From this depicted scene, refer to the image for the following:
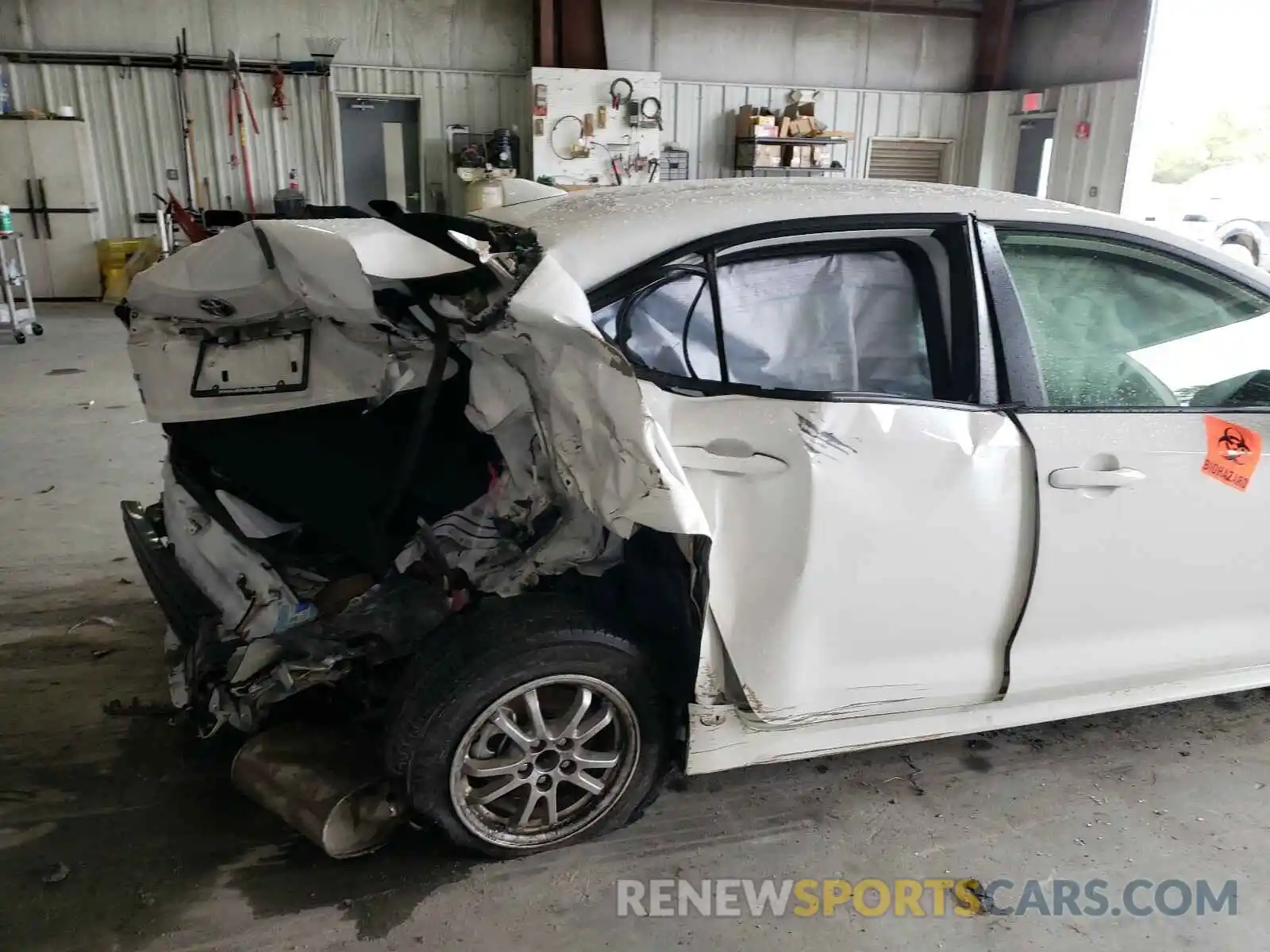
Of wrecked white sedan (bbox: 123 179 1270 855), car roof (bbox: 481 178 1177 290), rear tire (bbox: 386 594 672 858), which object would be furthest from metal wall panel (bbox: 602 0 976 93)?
rear tire (bbox: 386 594 672 858)

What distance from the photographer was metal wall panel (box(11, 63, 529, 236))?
380 inches

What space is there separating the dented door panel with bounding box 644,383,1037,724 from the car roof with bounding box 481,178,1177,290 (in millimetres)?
311

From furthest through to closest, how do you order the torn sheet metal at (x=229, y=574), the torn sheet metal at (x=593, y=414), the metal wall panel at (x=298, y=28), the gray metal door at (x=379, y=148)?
the gray metal door at (x=379, y=148) < the metal wall panel at (x=298, y=28) < the torn sheet metal at (x=229, y=574) < the torn sheet metal at (x=593, y=414)

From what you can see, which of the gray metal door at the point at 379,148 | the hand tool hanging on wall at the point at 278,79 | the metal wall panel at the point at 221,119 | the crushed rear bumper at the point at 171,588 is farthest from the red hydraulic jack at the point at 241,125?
the crushed rear bumper at the point at 171,588

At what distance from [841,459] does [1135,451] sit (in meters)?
0.69

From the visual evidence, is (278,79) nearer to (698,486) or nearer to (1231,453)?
(698,486)

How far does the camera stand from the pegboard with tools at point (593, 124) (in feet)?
31.3

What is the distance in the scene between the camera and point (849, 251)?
196cm

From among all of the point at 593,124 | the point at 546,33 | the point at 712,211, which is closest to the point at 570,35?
the point at 546,33

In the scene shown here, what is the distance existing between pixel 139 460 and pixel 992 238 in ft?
14.1

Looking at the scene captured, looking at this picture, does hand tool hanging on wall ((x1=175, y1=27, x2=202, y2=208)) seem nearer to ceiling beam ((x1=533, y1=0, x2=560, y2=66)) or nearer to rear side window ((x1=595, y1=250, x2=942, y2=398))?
ceiling beam ((x1=533, y1=0, x2=560, y2=66))

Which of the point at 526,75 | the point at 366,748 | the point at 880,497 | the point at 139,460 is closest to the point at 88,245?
the point at 526,75

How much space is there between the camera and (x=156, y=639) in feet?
9.43

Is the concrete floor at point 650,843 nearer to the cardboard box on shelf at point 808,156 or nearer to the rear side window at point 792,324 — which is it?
the rear side window at point 792,324
